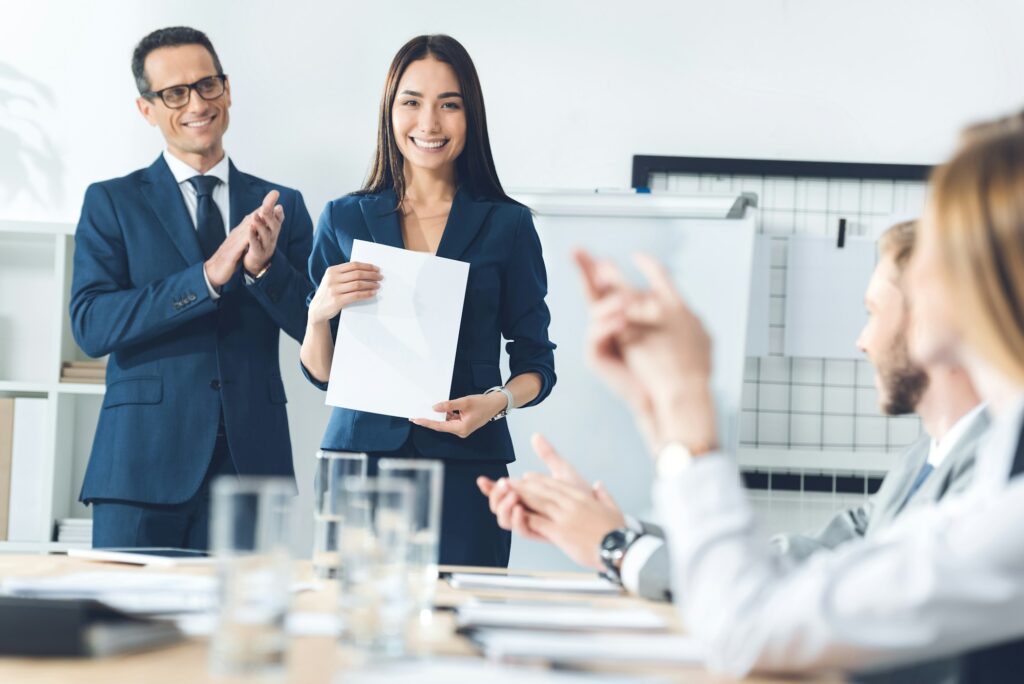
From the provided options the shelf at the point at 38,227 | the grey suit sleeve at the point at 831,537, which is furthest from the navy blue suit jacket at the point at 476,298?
the shelf at the point at 38,227

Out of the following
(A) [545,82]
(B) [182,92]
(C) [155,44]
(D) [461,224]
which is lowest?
(D) [461,224]

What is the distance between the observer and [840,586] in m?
0.90

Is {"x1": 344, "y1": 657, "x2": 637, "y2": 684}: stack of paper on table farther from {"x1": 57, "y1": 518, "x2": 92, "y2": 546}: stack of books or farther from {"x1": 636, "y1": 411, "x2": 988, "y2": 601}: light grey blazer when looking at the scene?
{"x1": 57, "y1": 518, "x2": 92, "y2": 546}: stack of books

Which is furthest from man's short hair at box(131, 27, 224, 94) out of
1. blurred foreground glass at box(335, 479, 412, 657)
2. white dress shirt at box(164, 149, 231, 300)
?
blurred foreground glass at box(335, 479, 412, 657)

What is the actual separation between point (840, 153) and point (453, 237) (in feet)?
6.01

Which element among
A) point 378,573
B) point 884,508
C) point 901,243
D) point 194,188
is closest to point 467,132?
point 194,188

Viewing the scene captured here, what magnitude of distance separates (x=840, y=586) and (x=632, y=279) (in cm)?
250

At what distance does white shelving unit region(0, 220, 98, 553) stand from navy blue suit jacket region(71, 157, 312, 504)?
0.78 meters

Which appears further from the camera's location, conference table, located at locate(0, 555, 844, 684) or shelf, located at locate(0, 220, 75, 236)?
shelf, located at locate(0, 220, 75, 236)

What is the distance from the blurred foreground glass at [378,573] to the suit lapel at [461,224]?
1255 millimetres

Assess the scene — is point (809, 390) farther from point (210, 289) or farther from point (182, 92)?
point (182, 92)

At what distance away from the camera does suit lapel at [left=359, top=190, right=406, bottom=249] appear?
88.3 inches

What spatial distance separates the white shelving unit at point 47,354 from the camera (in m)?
3.26

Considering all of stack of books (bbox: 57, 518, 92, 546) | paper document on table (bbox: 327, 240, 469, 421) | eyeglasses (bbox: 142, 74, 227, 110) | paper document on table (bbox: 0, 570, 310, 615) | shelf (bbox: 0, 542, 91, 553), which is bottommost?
shelf (bbox: 0, 542, 91, 553)
